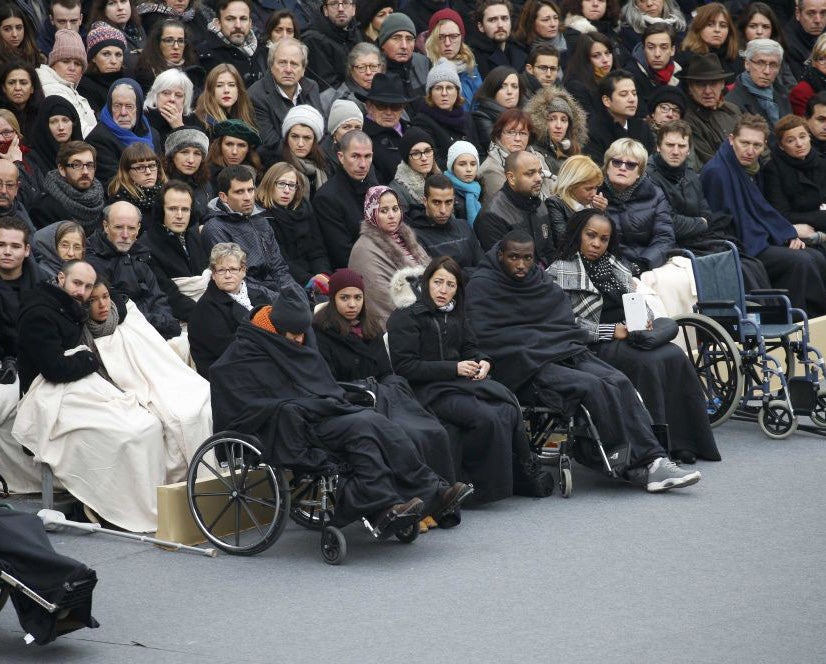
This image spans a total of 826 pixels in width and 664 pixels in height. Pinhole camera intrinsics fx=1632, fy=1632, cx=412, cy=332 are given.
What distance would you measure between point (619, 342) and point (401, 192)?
5.90ft

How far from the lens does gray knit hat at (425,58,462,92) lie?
10.9 meters

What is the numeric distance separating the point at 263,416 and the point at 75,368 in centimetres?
106

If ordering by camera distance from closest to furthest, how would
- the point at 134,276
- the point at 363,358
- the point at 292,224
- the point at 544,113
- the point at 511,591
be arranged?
1. the point at 511,591
2. the point at 363,358
3. the point at 134,276
4. the point at 292,224
5. the point at 544,113

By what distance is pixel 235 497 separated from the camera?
7.09m

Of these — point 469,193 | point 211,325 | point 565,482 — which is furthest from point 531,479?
point 469,193

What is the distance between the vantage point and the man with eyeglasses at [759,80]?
12898 millimetres

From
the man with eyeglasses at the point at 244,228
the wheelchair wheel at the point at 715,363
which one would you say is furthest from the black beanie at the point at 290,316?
the wheelchair wheel at the point at 715,363

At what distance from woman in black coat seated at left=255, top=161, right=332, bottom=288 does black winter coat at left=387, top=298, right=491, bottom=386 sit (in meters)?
1.30

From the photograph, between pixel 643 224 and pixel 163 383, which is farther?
pixel 643 224

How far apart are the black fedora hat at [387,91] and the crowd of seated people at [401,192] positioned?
1 cm

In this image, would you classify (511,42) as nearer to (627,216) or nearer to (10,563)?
(627,216)

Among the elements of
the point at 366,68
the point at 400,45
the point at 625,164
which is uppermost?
the point at 400,45

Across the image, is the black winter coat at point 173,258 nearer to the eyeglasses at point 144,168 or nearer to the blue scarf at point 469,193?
the eyeglasses at point 144,168

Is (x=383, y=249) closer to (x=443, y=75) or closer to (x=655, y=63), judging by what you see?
(x=443, y=75)
